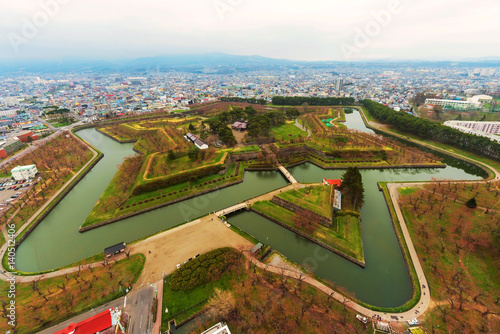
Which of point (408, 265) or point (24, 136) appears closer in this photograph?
point (408, 265)

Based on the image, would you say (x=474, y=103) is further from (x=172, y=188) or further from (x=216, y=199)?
(x=172, y=188)

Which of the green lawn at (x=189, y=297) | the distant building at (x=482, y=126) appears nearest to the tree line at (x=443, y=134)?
the distant building at (x=482, y=126)

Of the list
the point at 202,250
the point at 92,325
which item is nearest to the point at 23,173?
the point at 92,325

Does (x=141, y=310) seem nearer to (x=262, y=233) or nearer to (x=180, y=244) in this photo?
(x=180, y=244)

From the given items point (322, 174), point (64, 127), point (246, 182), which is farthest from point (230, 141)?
point (64, 127)

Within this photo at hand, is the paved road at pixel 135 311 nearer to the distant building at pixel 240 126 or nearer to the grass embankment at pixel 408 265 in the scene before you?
the grass embankment at pixel 408 265

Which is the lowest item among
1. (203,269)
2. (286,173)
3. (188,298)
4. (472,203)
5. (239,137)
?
(188,298)

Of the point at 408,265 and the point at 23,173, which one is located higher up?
the point at 23,173
